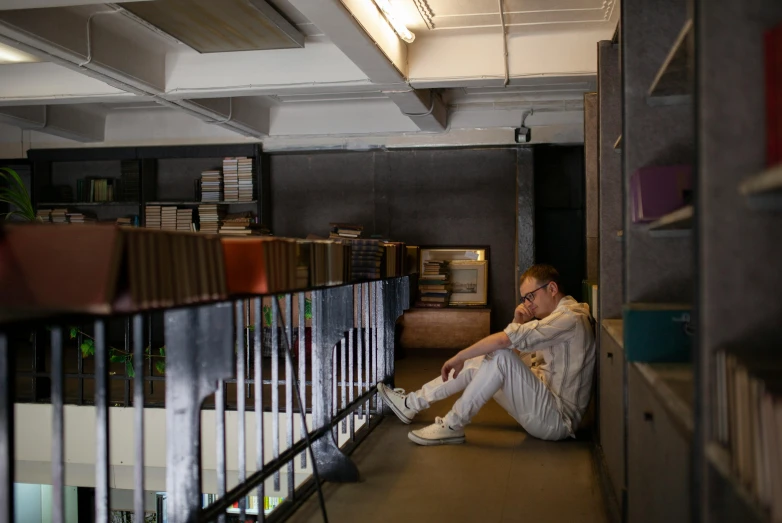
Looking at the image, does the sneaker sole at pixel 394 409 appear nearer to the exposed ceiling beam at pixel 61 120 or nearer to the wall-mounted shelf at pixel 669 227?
the wall-mounted shelf at pixel 669 227

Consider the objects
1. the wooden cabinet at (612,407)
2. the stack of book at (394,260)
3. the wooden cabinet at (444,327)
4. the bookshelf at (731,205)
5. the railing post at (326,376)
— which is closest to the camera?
the bookshelf at (731,205)

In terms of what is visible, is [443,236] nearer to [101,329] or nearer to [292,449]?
[292,449]

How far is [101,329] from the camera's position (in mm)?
Result: 1749

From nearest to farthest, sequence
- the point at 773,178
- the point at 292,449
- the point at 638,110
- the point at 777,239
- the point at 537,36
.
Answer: the point at 773,178 → the point at 777,239 → the point at 638,110 → the point at 292,449 → the point at 537,36

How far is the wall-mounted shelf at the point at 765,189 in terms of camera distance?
1.16 metres

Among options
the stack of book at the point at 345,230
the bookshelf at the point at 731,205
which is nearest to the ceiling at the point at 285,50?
the stack of book at the point at 345,230

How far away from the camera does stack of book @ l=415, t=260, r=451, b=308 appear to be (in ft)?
27.4

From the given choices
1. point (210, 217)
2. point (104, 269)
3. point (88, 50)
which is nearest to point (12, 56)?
point (88, 50)

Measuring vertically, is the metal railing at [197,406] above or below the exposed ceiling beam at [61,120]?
below

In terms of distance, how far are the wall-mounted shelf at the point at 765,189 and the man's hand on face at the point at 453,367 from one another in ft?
9.10

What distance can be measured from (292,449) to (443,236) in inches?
230

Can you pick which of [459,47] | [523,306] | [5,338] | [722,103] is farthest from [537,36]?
[5,338]

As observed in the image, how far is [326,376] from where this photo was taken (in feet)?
12.1

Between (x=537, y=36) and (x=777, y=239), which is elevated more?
(x=537, y=36)
